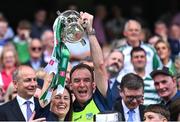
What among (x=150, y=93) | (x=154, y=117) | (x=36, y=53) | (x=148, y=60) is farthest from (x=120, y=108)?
(x=36, y=53)

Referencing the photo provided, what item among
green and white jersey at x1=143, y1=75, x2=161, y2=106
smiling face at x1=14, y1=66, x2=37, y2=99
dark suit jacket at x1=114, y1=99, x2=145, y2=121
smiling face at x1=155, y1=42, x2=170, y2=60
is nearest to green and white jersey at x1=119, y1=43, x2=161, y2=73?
smiling face at x1=155, y1=42, x2=170, y2=60

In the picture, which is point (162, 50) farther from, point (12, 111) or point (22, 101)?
point (12, 111)

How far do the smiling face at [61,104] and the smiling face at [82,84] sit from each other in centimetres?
14

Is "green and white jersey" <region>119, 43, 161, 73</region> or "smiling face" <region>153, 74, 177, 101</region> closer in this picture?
"smiling face" <region>153, 74, 177, 101</region>

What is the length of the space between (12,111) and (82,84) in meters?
0.96

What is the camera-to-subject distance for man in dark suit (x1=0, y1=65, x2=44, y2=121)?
9766mm

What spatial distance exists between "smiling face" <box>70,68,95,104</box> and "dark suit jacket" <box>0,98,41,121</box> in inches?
19.6

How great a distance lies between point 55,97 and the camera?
9.80 meters

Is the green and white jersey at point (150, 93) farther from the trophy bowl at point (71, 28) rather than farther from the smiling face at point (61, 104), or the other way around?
the trophy bowl at point (71, 28)

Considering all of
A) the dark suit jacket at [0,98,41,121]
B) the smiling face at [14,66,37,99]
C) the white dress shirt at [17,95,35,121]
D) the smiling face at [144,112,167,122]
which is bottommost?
the smiling face at [144,112,167,122]

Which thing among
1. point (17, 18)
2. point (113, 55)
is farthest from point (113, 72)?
point (17, 18)

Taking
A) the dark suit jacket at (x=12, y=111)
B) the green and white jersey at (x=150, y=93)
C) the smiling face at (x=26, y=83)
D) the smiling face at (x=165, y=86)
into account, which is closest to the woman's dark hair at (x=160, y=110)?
the dark suit jacket at (x=12, y=111)

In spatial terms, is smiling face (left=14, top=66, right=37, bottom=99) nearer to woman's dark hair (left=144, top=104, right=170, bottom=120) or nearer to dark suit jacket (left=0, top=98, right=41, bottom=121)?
dark suit jacket (left=0, top=98, right=41, bottom=121)

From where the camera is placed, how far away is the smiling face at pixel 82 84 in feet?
31.5
